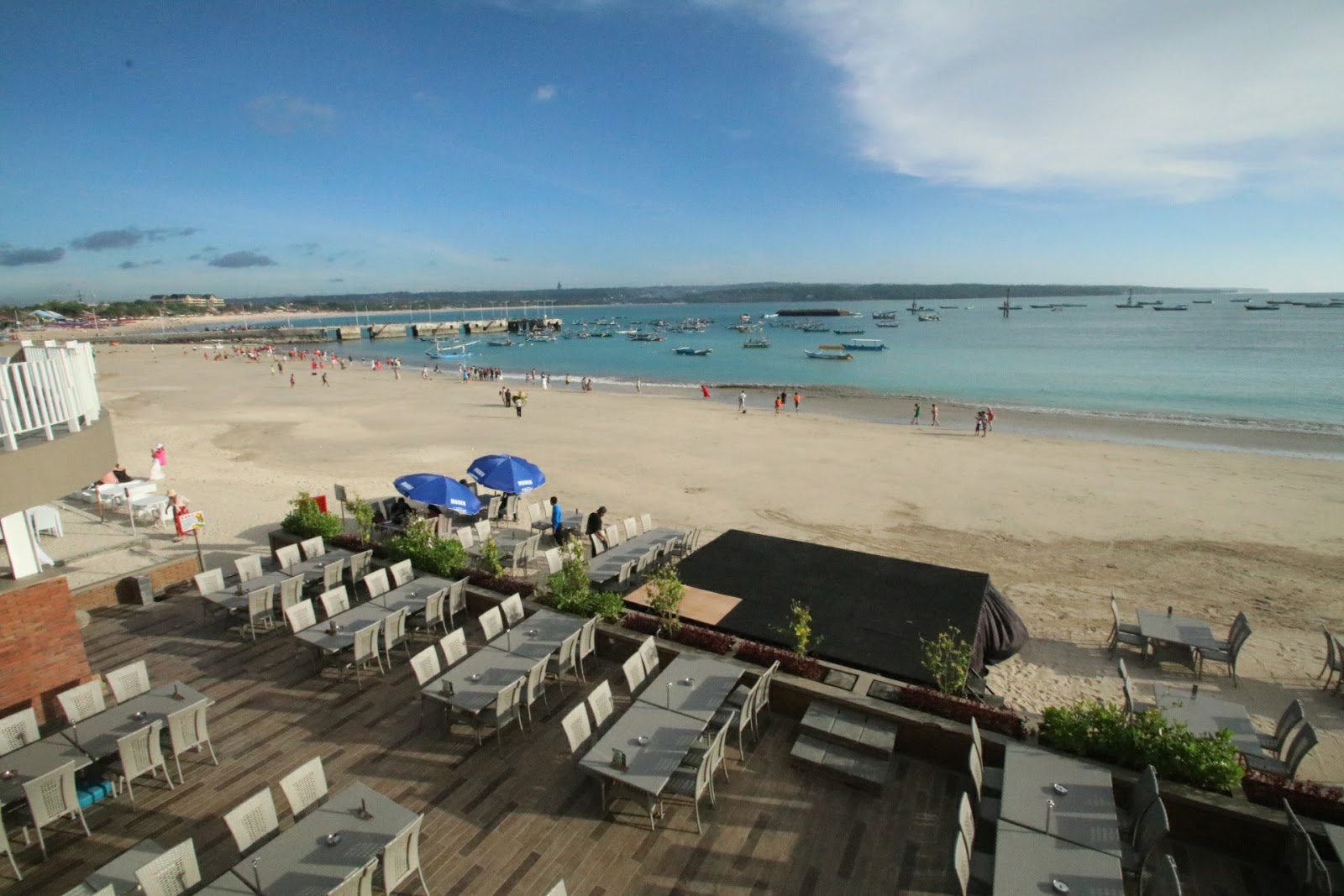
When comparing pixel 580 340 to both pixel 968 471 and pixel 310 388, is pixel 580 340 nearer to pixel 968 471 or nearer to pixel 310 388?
pixel 310 388

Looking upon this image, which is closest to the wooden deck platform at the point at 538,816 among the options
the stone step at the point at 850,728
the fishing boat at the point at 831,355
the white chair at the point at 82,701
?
the stone step at the point at 850,728

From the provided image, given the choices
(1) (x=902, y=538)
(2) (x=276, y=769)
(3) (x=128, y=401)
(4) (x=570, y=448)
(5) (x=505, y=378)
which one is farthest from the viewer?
(5) (x=505, y=378)

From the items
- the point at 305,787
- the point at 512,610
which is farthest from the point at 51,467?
the point at 512,610

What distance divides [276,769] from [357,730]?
80cm

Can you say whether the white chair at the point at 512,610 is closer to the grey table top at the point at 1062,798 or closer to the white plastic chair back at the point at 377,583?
the white plastic chair back at the point at 377,583

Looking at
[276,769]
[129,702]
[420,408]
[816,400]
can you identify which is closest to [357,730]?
[276,769]

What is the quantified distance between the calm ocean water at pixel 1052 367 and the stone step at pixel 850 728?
38894 millimetres

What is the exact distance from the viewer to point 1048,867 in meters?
4.41

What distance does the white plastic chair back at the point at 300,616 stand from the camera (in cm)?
822

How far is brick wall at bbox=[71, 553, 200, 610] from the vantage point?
9.91m

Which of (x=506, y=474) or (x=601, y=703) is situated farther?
(x=506, y=474)

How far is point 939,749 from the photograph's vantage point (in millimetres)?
6398

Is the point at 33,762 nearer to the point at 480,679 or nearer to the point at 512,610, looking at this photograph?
the point at 480,679

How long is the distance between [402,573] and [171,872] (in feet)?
17.7
